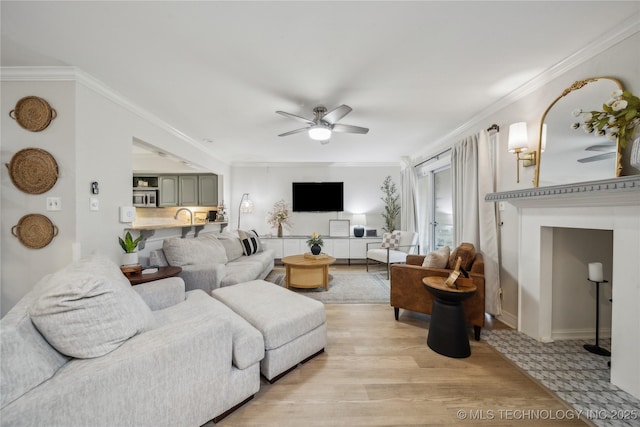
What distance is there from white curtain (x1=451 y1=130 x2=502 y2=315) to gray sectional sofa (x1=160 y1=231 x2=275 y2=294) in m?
2.84

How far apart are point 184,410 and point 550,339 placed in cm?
296

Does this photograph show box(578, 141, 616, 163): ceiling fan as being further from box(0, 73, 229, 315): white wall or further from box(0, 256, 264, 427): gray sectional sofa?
box(0, 73, 229, 315): white wall

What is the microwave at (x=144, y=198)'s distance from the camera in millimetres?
4629

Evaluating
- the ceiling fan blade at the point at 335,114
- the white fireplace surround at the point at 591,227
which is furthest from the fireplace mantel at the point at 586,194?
the ceiling fan blade at the point at 335,114

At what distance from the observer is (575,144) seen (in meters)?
1.86

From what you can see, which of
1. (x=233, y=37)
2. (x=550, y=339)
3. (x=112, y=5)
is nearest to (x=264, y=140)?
(x=233, y=37)

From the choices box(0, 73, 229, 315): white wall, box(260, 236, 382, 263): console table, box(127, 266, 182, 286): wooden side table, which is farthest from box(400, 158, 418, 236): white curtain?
box(0, 73, 229, 315): white wall

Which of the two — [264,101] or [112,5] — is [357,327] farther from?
[112,5]

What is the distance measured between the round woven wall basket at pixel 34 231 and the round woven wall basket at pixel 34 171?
23 cm

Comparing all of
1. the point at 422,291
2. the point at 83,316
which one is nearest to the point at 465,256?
the point at 422,291

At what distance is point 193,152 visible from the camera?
3.89m

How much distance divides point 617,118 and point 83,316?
3236 mm

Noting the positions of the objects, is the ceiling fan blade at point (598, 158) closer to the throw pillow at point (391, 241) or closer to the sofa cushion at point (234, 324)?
the sofa cushion at point (234, 324)

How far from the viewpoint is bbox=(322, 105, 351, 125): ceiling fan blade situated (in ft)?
7.45
